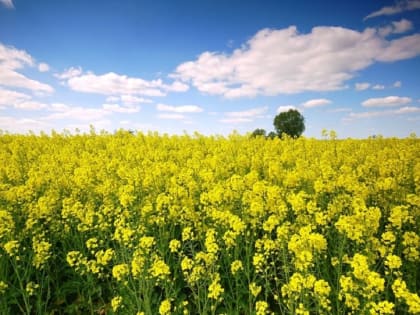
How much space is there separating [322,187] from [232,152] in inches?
184

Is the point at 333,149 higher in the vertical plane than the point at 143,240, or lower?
higher

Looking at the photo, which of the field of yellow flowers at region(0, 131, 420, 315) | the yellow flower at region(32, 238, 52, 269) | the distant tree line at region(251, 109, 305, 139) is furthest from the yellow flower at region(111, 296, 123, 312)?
the distant tree line at region(251, 109, 305, 139)

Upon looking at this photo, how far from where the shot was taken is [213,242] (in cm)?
405

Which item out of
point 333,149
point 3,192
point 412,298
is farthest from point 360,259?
point 333,149

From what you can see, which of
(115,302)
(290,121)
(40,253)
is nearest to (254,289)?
(115,302)

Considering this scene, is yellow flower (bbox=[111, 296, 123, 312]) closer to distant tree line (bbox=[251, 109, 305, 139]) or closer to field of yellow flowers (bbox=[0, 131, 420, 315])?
field of yellow flowers (bbox=[0, 131, 420, 315])

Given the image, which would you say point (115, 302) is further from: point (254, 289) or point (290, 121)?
point (290, 121)

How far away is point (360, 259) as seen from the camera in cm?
301

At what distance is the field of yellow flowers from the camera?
11.7 feet

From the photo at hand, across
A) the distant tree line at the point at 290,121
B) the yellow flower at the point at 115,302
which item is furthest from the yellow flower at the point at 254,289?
the distant tree line at the point at 290,121

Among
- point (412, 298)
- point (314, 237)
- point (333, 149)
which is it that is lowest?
point (412, 298)

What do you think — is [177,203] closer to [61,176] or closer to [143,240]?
[143,240]

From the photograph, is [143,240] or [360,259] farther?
[143,240]

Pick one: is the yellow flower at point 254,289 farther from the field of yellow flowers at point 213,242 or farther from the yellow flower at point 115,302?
the yellow flower at point 115,302
